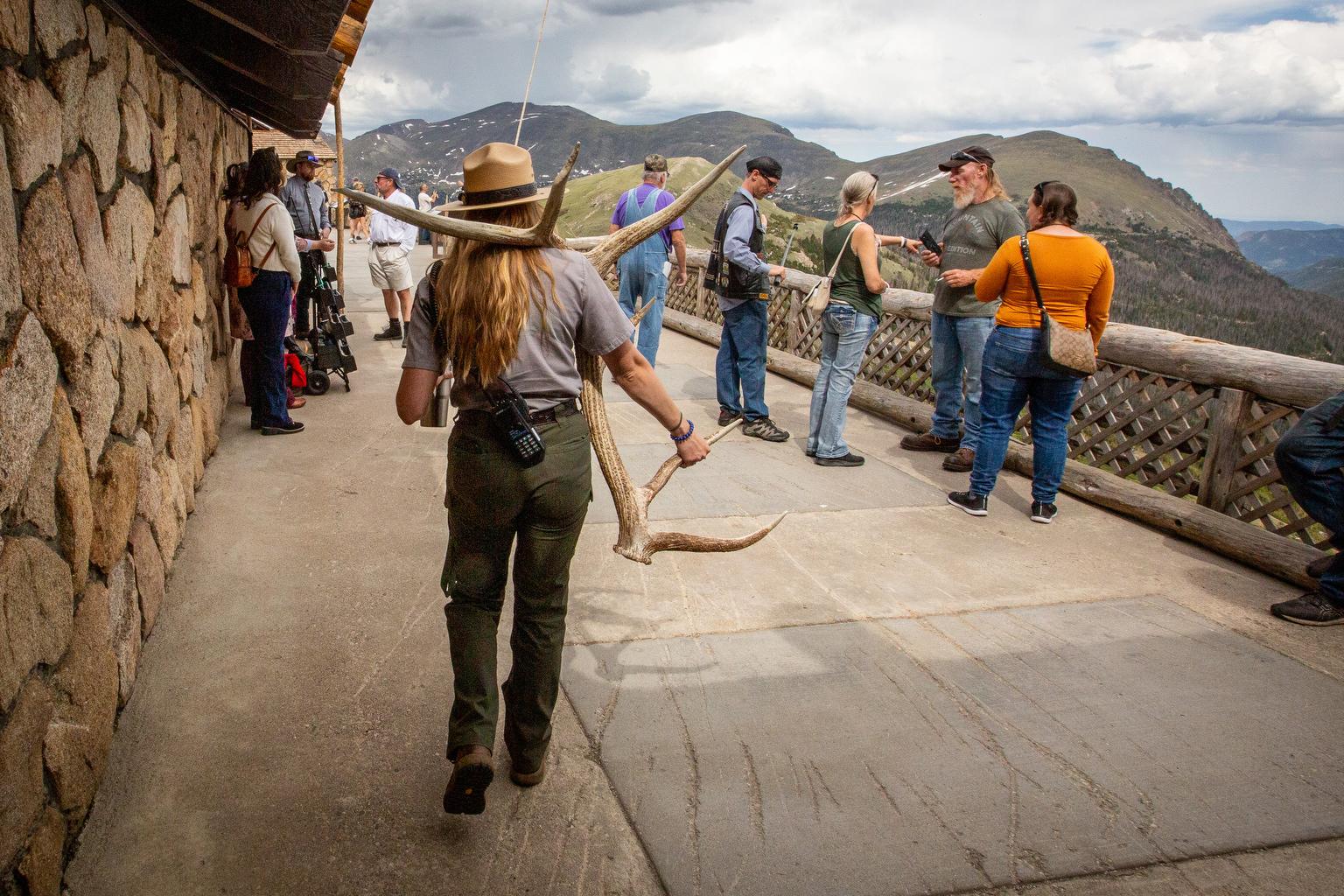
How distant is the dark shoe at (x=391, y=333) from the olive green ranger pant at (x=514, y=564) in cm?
785

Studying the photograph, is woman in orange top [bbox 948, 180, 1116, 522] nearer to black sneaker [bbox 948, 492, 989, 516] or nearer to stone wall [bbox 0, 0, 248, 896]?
black sneaker [bbox 948, 492, 989, 516]

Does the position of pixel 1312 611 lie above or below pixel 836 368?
below

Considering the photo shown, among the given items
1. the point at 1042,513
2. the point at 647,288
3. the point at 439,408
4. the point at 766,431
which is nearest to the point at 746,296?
the point at 766,431

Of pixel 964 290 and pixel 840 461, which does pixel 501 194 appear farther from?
pixel 964 290

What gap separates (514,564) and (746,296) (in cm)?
407

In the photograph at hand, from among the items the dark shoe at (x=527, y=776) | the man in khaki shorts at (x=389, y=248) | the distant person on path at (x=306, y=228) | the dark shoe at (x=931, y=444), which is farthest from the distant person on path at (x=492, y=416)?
the man in khaki shorts at (x=389, y=248)

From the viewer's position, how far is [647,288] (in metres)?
7.04

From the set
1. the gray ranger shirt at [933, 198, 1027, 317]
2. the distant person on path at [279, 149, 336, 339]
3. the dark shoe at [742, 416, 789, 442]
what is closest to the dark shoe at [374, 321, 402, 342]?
the distant person on path at [279, 149, 336, 339]

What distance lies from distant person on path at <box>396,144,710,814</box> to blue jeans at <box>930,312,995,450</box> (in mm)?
3974

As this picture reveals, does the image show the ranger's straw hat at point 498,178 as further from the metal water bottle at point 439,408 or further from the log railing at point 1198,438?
the log railing at point 1198,438

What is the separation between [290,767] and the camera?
103 inches

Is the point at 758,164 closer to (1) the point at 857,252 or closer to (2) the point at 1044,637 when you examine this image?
(1) the point at 857,252

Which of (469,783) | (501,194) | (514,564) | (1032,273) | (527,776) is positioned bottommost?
(527,776)

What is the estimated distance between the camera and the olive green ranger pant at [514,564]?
7.50ft
